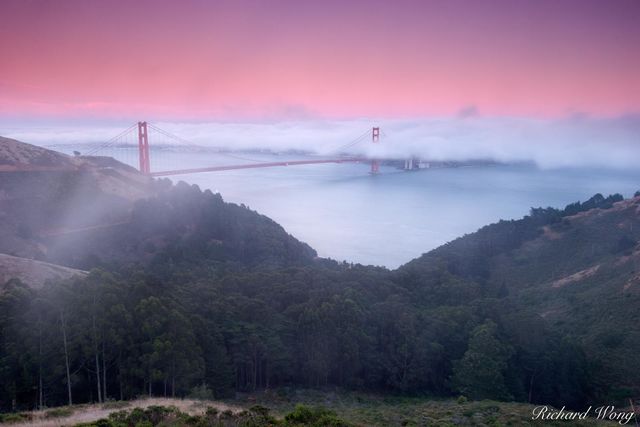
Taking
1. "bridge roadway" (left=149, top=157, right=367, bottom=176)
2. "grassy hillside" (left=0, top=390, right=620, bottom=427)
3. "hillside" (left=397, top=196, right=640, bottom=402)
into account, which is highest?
"bridge roadway" (left=149, top=157, right=367, bottom=176)

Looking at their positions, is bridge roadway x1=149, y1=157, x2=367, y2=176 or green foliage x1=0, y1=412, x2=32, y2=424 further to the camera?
bridge roadway x1=149, y1=157, x2=367, y2=176

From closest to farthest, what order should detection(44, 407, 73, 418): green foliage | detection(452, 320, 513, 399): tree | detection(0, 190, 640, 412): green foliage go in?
1. detection(44, 407, 73, 418): green foliage
2. detection(0, 190, 640, 412): green foliage
3. detection(452, 320, 513, 399): tree

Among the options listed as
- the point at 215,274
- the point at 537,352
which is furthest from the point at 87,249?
the point at 537,352

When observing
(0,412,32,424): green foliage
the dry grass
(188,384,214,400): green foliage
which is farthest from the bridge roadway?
(0,412,32,424): green foliage

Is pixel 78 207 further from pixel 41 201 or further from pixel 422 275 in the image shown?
pixel 422 275

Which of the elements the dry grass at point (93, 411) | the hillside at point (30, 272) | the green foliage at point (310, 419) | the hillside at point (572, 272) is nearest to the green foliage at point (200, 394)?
the dry grass at point (93, 411)

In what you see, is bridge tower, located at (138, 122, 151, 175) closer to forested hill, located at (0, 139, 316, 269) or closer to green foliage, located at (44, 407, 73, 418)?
forested hill, located at (0, 139, 316, 269)
